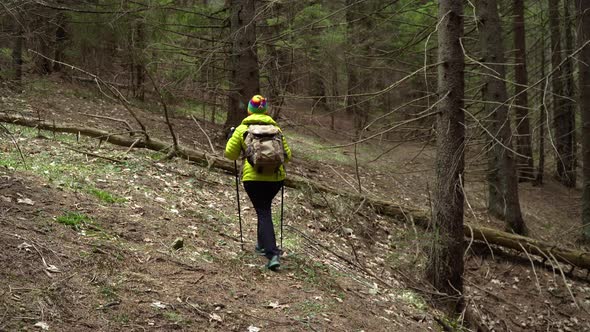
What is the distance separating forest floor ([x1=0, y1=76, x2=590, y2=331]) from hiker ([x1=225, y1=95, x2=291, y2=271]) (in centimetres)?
45

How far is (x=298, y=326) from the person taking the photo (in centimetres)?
541

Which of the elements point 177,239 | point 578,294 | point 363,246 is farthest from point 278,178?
point 578,294

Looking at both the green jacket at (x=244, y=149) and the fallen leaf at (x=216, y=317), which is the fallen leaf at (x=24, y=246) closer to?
the fallen leaf at (x=216, y=317)

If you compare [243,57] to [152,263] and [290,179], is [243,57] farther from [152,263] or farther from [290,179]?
[152,263]

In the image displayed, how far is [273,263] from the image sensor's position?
6.59 m

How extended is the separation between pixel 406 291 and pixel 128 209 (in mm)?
4160

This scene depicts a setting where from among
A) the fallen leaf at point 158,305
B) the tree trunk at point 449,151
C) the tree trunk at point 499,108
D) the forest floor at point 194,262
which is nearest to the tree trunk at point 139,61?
the forest floor at point 194,262

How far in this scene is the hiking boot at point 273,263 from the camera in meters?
6.60

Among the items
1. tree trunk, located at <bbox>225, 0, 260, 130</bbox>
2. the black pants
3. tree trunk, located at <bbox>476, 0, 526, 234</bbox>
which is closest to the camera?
the black pants

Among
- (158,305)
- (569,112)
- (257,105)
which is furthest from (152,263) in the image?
(569,112)

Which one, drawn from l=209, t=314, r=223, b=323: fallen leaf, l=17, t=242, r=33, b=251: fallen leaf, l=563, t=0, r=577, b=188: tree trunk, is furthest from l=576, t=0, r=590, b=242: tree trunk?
l=17, t=242, r=33, b=251: fallen leaf

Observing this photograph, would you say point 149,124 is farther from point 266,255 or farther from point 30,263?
point 30,263

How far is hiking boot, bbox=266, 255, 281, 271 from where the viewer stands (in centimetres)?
660

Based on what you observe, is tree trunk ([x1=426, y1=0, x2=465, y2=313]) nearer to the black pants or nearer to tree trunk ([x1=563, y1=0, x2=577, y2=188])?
the black pants
